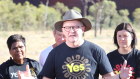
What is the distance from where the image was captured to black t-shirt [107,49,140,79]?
12.0 feet

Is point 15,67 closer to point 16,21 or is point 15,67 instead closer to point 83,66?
point 83,66

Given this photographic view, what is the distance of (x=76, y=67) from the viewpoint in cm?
296

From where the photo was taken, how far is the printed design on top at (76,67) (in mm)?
2958

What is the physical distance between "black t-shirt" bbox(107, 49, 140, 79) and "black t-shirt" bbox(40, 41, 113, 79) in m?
0.73

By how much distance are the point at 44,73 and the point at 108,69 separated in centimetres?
58

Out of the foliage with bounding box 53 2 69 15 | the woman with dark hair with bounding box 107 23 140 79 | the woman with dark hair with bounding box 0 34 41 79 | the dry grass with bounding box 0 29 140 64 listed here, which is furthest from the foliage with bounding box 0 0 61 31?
the woman with dark hair with bounding box 107 23 140 79


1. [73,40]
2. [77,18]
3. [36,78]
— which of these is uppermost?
[77,18]

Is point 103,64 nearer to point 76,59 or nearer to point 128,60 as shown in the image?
point 76,59

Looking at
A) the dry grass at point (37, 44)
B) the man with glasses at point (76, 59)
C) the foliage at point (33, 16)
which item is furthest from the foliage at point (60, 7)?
the man with glasses at point (76, 59)


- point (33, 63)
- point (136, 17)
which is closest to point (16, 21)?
point (136, 17)

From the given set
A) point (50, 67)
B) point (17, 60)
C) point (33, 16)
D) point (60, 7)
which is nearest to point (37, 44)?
point (17, 60)

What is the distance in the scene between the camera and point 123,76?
9.93ft

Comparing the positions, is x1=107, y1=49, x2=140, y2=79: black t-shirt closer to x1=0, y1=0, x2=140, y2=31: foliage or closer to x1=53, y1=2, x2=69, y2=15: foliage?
x1=0, y1=0, x2=140, y2=31: foliage

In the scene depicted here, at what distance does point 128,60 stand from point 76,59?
0.95 m
